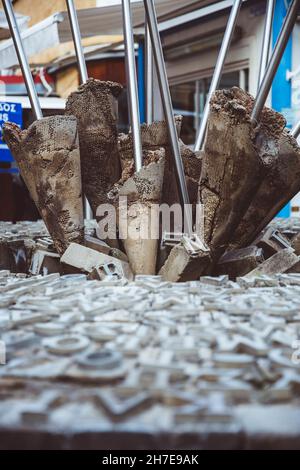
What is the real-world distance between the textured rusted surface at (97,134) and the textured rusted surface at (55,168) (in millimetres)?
200

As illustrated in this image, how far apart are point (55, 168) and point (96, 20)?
4.86 m

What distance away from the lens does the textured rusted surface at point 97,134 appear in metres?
3.01

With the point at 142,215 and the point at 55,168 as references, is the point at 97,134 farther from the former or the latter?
the point at 142,215

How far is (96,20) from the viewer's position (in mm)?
7020

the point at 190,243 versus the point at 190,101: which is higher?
the point at 190,101

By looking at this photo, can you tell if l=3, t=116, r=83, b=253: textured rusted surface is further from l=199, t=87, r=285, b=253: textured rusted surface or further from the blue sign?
the blue sign

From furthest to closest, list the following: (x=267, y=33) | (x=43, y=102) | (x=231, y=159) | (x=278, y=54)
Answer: (x=43, y=102) < (x=267, y=33) < (x=278, y=54) < (x=231, y=159)

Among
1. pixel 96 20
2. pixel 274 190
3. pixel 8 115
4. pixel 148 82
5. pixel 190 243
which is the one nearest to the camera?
pixel 190 243

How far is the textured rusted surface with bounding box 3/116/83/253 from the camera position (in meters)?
2.79

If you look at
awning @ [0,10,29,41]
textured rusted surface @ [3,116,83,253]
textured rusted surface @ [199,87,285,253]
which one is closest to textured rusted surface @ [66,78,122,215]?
textured rusted surface @ [3,116,83,253]

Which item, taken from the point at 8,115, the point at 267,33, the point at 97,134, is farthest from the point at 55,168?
the point at 8,115

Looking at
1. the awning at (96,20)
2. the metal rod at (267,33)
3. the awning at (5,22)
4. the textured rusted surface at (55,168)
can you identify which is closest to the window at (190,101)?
the awning at (96,20)

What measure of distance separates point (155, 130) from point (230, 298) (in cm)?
149

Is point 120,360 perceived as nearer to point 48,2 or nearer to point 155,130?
point 155,130
